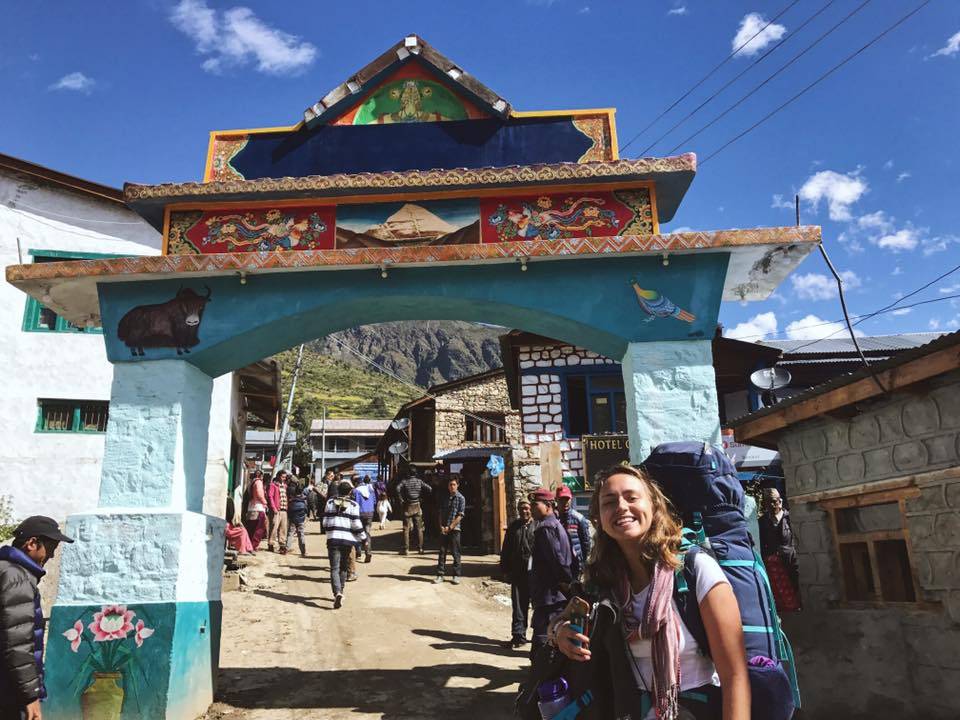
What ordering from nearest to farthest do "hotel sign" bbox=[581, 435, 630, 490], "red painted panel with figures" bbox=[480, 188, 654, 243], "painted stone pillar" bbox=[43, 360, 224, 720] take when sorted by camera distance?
"painted stone pillar" bbox=[43, 360, 224, 720], "red painted panel with figures" bbox=[480, 188, 654, 243], "hotel sign" bbox=[581, 435, 630, 490]

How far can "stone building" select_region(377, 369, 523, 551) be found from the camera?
19.4m

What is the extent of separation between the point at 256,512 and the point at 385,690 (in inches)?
350

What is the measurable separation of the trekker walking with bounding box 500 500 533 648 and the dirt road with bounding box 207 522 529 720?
0.31 metres

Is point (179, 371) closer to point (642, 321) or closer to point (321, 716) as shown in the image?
point (321, 716)

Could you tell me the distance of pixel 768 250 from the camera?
21.9 feet

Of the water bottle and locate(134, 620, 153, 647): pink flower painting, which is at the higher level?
the water bottle

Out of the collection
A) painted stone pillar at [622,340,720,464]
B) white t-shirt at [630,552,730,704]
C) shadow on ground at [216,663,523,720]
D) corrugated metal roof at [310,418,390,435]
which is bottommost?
shadow on ground at [216,663,523,720]

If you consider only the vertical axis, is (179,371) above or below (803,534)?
above

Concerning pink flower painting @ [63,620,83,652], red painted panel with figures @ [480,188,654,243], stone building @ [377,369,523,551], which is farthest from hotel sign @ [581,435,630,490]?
pink flower painting @ [63,620,83,652]

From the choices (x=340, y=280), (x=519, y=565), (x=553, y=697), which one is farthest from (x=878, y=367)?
(x=340, y=280)

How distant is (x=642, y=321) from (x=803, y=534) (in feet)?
10.8

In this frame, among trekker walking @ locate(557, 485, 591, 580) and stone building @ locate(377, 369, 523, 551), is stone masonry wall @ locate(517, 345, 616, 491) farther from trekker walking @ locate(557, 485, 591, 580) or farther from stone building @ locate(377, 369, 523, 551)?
trekker walking @ locate(557, 485, 591, 580)

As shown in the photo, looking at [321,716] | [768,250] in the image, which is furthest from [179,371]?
[768,250]

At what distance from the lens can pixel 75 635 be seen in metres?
5.98
